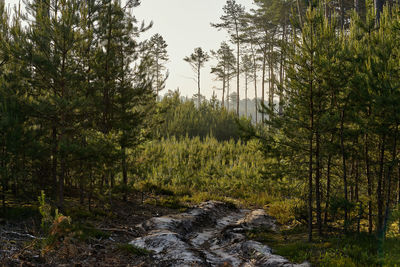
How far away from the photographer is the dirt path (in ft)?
21.9

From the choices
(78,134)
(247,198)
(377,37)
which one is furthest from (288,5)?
(78,134)

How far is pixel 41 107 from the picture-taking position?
7.82 metres

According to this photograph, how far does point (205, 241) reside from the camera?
28.5 ft

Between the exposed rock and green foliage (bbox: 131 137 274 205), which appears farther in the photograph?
green foliage (bbox: 131 137 274 205)

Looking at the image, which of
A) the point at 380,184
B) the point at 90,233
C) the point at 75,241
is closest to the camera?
the point at 75,241

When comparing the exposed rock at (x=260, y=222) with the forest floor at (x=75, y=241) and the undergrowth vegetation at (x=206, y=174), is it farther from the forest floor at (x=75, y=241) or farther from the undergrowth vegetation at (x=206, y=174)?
the forest floor at (x=75, y=241)

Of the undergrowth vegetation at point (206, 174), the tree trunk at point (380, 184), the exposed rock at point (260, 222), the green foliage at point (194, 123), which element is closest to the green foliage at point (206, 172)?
the undergrowth vegetation at point (206, 174)

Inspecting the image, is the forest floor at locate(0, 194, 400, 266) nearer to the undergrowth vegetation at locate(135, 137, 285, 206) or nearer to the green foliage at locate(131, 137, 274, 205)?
the undergrowth vegetation at locate(135, 137, 285, 206)

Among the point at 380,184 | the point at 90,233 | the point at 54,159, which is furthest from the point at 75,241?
the point at 380,184

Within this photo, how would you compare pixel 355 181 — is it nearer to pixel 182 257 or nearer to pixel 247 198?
pixel 182 257

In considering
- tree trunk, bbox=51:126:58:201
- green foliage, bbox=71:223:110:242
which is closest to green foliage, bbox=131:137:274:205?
tree trunk, bbox=51:126:58:201

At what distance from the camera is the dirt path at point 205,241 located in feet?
21.9

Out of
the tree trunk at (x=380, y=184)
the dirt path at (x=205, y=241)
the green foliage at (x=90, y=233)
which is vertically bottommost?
the dirt path at (x=205, y=241)

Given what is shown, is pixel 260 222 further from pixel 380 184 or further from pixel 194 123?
pixel 194 123
